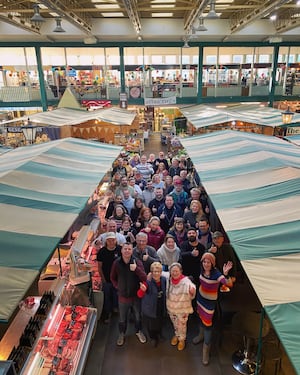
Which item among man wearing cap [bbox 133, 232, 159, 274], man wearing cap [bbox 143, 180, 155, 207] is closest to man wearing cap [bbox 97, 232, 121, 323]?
man wearing cap [bbox 133, 232, 159, 274]

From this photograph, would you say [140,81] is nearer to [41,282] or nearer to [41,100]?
[41,100]

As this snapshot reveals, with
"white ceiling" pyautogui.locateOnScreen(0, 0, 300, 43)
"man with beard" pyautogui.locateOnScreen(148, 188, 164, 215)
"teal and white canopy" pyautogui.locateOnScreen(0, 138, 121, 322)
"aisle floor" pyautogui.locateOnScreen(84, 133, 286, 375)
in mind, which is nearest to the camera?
"teal and white canopy" pyautogui.locateOnScreen(0, 138, 121, 322)

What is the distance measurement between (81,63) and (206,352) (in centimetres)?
2238

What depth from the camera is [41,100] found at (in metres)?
21.4

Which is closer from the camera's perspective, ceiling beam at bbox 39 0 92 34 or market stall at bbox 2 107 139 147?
ceiling beam at bbox 39 0 92 34

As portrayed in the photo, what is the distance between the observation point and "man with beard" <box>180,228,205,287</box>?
16.0 ft

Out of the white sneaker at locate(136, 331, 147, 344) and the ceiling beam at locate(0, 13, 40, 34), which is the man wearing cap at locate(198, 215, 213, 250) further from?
the ceiling beam at locate(0, 13, 40, 34)

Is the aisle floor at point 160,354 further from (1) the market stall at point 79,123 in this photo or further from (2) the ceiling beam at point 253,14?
(2) the ceiling beam at point 253,14

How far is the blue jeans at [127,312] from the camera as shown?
4.71 m

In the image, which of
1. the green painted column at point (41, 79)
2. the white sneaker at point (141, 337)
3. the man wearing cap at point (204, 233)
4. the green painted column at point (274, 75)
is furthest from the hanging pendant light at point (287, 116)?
the green painted column at point (41, 79)

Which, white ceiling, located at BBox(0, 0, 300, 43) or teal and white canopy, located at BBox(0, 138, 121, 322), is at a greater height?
white ceiling, located at BBox(0, 0, 300, 43)

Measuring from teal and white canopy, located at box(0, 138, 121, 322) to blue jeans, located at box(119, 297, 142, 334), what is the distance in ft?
4.67

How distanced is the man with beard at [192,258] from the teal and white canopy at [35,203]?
1.64 metres

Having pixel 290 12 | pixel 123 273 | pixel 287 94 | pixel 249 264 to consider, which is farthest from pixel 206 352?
pixel 287 94
